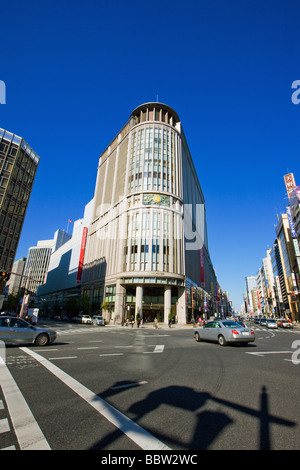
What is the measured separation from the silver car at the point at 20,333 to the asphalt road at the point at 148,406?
4.40 m

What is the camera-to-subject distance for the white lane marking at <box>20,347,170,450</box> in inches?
113

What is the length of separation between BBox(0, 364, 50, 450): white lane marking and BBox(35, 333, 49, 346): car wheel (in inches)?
277

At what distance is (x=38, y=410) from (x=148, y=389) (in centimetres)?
240

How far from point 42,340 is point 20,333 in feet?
4.23

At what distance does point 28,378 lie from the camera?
5934 mm

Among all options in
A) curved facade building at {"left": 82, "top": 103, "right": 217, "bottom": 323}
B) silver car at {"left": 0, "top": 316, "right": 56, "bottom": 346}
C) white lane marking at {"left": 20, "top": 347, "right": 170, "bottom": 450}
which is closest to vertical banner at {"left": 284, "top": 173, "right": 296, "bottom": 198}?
curved facade building at {"left": 82, "top": 103, "right": 217, "bottom": 323}

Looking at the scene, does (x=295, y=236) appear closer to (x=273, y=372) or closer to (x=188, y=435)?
(x=273, y=372)

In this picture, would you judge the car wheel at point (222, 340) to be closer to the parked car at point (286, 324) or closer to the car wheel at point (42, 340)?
the car wheel at point (42, 340)

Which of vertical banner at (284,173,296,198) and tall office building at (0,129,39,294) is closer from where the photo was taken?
tall office building at (0,129,39,294)

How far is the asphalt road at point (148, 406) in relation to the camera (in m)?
2.98

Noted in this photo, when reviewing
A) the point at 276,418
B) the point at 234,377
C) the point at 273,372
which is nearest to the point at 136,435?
the point at 276,418

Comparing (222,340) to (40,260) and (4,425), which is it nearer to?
(4,425)

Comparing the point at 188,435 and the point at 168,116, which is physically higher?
the point at 168,116

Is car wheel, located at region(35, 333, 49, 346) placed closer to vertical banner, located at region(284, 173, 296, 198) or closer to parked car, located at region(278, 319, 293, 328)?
parked car, located at region(278, 319, 293, 328)
